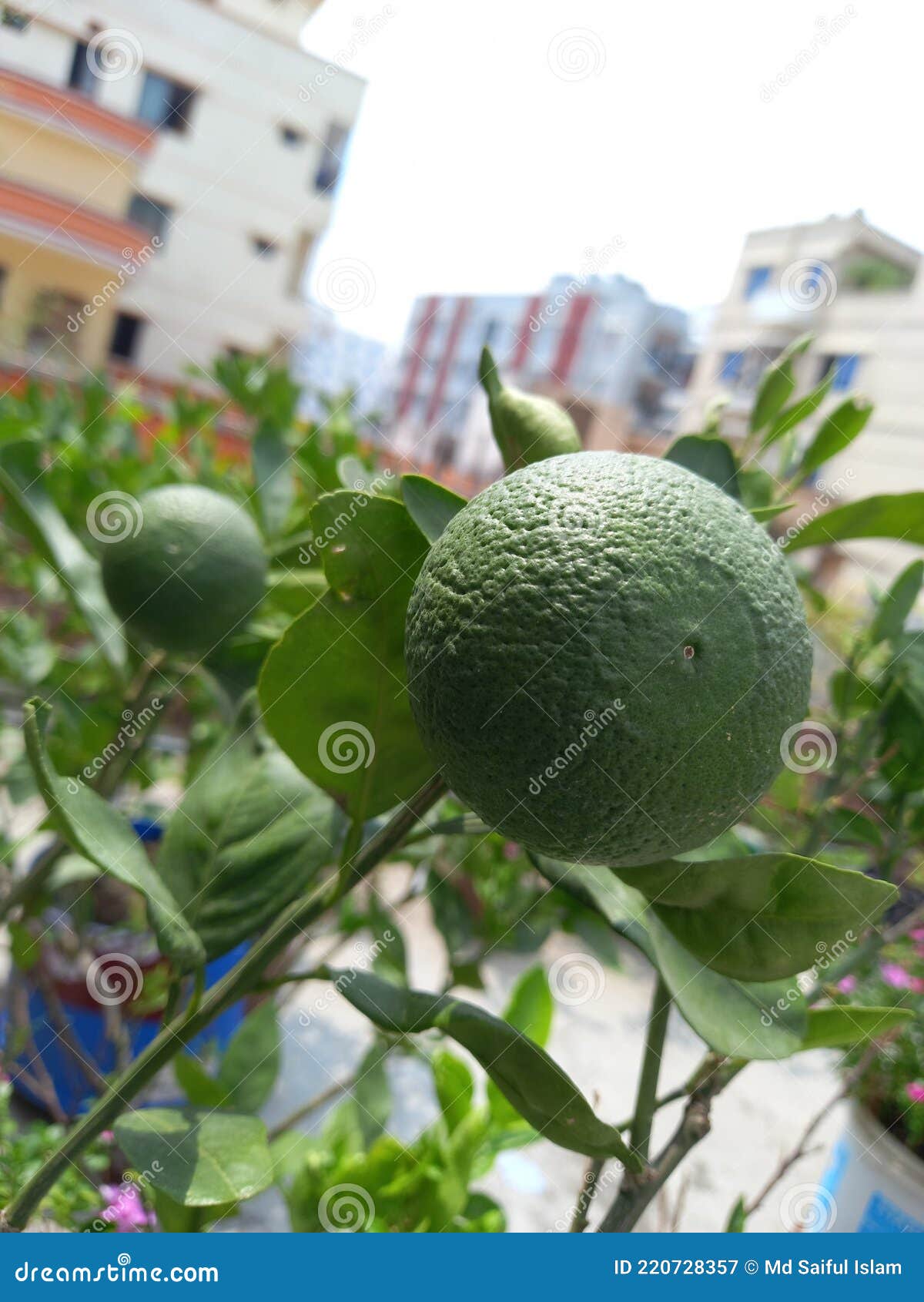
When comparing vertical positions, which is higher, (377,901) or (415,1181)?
(377,901)

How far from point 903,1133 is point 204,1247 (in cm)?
93

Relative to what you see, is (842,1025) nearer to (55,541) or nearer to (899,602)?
(899,602)

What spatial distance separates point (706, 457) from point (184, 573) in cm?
33

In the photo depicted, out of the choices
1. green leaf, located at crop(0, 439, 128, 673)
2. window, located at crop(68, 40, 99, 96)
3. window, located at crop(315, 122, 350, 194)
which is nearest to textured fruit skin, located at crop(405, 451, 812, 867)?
green leaf, located at crop(0, 439, 128, 673)

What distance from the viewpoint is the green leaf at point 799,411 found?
491 mm

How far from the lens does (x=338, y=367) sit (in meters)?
4.84

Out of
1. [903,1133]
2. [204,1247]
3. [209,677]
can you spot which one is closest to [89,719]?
[209,677]

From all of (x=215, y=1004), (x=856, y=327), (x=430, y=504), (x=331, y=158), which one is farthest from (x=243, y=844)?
(x=331, y=158)

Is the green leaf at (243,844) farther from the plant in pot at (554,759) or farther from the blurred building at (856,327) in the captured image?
the blurred building at (856,327)

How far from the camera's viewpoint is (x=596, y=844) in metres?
0.33

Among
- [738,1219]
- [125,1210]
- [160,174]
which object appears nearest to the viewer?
[738,1219]

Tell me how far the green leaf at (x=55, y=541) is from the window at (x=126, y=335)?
7674 mm

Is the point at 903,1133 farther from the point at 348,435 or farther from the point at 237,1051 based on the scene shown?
the point at 348,435

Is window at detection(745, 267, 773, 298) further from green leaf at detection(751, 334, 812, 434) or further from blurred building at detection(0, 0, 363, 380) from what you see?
green leaf at detection(751, 334, 812, 434)
